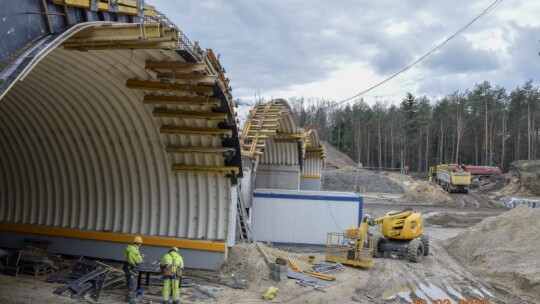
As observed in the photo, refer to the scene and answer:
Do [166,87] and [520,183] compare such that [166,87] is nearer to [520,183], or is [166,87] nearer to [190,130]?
[190,130]

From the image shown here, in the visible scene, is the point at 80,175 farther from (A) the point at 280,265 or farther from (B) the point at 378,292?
(B) the point at 378,292

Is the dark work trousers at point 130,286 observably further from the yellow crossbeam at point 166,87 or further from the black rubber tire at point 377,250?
→ the black rubber tire at point 377,250

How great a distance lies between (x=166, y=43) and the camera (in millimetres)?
7898

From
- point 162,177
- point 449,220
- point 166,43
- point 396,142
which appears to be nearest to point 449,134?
point 396,142

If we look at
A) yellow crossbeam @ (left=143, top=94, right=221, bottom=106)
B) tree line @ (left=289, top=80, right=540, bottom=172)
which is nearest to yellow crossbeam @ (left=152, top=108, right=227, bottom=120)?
yellow crossbeam @ (left=143, top=94, right=221, bottom=106)

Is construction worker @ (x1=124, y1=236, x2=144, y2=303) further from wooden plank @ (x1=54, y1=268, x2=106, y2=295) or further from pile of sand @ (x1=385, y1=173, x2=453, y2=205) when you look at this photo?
pile of sand @ (x1=385, y1=173, x2=453, y2=205)

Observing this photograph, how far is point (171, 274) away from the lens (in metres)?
10.2

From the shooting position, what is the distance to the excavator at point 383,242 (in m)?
15.6

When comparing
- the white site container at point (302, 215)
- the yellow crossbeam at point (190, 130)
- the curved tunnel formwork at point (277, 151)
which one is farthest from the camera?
the white site container at point (302, 215)

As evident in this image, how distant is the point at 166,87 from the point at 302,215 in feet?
37.7

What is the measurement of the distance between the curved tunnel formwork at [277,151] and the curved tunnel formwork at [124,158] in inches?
224

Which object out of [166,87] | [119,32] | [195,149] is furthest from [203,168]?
[119,32]

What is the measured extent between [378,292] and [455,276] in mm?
3666

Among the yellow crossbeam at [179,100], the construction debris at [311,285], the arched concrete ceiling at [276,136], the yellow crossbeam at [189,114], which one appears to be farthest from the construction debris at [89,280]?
the arched concrete ceiling at [276,136]
